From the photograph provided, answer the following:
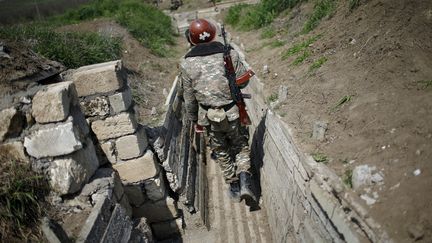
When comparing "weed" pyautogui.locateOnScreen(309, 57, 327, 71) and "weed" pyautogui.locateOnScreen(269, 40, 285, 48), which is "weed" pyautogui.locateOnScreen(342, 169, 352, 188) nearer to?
"weed" pyautogui.locateOnScreen(309, 57, 327, 71)

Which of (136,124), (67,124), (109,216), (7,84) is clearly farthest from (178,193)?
(7,84)

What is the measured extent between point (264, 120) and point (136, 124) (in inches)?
85.4

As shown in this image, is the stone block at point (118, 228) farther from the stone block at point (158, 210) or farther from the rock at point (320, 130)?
the rock at point (320, 130)

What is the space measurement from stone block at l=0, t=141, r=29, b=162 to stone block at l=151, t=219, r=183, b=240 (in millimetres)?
2122

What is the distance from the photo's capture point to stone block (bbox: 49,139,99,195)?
2777 mm

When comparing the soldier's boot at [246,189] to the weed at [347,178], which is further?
the soldier's boot at [246,189]

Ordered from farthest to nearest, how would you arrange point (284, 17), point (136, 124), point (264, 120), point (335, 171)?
point (284, 17) < point (264, 120) < point (136, 124) < point (335, 171)

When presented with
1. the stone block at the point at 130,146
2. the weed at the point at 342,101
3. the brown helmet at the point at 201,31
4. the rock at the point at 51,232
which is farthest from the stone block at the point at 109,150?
the weed at the point at 342,101

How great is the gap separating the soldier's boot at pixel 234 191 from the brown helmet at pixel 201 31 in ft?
8.02

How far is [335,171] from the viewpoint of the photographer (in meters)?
2.88

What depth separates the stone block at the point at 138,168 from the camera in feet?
12.1

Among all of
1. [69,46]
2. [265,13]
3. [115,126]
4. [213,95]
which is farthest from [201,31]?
[265,13]

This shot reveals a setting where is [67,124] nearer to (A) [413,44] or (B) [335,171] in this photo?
(B) [335,171]

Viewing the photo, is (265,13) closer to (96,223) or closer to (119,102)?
(119,102)
